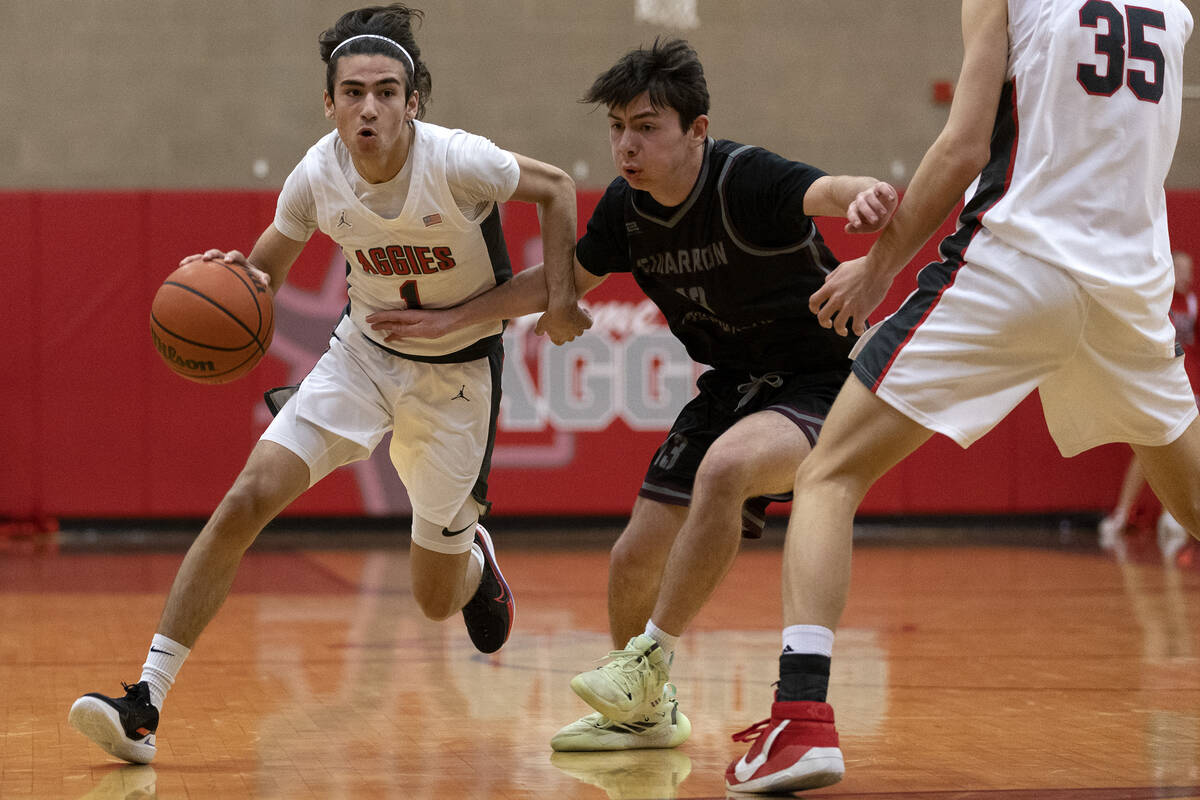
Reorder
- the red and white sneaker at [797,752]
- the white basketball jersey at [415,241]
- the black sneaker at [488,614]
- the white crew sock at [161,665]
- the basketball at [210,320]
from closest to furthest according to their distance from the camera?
the red and white sneaker at [797,752]
the white crew sock at [161,665]
the basketball at [210,320]
the white basketball jersey at [415,241]
the black sneaker at [488,614]

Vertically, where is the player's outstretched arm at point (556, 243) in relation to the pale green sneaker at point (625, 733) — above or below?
above

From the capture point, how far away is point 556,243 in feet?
14.1

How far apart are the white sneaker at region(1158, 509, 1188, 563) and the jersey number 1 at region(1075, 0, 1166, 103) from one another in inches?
258

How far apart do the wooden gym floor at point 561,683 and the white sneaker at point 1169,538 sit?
749 mm

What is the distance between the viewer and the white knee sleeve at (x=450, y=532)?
15.4 feet

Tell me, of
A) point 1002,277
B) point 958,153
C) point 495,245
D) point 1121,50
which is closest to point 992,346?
point 1002,277

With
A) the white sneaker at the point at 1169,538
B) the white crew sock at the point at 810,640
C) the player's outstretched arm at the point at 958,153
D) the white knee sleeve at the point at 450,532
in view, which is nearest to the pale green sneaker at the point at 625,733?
the white crew sock at the point at 810,640

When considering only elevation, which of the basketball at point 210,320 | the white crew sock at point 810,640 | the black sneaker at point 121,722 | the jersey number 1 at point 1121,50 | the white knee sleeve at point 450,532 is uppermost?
the jersey number 1 at point 1121,50

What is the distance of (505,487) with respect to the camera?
1034 centimetres

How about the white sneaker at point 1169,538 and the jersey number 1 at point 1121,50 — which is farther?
the white sneaker at point 1169,538

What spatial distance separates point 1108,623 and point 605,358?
189 inches

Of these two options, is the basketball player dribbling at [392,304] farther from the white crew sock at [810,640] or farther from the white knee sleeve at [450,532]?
the white crew sock at [810,640]

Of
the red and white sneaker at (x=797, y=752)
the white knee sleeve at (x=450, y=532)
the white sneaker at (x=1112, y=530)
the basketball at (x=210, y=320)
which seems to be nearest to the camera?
the red and white sneaker at (x=797, y=752)

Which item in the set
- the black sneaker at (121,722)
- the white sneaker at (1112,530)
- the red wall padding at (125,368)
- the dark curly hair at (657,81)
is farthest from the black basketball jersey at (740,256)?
the white sneaker at (1112,530)
